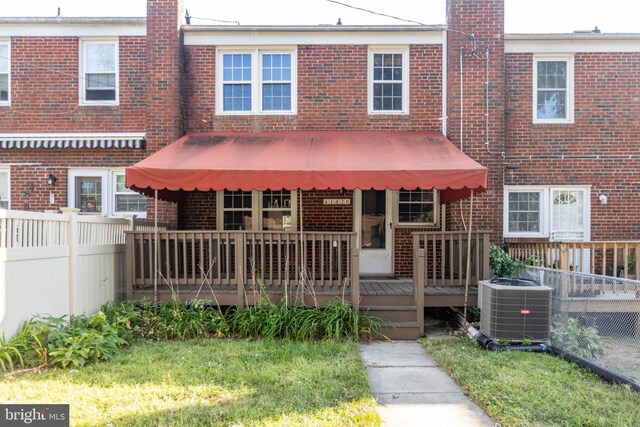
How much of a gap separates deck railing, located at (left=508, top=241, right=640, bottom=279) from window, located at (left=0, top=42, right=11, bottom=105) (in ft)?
39.3

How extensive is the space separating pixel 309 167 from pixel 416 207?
3.61m

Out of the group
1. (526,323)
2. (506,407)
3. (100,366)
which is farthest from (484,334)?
(100,366)

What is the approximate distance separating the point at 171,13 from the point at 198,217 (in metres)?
4.58

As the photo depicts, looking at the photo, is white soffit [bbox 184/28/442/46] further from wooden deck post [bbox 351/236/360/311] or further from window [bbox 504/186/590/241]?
wooden deck post [bbox 351/236/360/311]

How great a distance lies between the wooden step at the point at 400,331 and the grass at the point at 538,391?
108cm

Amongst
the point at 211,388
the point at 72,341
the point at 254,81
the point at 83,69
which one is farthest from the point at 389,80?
the point at 72,341

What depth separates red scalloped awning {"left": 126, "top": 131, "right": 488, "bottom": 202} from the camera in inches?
279

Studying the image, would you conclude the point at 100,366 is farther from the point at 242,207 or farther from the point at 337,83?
the point at 337,83

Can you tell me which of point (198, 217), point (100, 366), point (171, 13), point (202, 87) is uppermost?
point (171, 13)

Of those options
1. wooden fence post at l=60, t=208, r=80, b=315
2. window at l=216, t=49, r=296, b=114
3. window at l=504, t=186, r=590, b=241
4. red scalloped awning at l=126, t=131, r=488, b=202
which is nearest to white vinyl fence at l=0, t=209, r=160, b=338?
wooden fence post at l=60, t=208, r=80, b=315

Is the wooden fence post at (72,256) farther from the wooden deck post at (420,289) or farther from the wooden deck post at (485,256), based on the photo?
the wooden deck post at (485,256)

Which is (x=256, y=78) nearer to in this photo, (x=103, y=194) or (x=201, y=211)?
(x=201, y=211)

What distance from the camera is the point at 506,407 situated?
13.8ft

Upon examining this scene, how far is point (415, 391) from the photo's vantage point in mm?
4848
